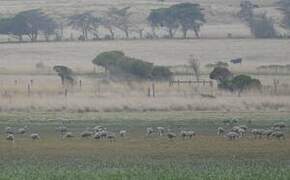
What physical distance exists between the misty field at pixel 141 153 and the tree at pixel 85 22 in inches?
3461

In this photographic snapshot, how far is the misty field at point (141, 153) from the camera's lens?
29828 mm

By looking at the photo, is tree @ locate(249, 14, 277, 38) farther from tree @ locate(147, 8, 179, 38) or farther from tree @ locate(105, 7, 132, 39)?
tree @ locate(105, 7, 132, 39)

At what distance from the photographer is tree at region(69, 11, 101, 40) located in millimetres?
143488

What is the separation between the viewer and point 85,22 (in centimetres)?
14512

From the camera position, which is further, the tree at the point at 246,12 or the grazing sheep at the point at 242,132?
the tree at the point at 246,12

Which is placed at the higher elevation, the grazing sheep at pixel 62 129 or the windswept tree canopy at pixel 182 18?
the windswept tree canopy at pixel 182 18

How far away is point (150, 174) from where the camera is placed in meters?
29.4

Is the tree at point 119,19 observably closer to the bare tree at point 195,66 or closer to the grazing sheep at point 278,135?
the bare tree at point 195,66

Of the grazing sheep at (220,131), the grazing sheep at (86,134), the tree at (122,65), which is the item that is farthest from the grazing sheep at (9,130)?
the tree at (122,65)

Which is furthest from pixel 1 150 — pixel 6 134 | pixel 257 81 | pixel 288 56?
pixel 288 56

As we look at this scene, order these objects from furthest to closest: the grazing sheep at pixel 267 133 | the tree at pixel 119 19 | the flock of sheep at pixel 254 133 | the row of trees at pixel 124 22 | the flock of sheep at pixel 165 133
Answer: the tree at pixel 119 19 < the row of trees at pixel 124 22 < the grazing sheep at pixel 267 133 < the flock of sheep at pixel 165 133 < the flock of sheep at pixel 254 133

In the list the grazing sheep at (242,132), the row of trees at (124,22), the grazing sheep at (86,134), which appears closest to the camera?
the grazing sheep at (86,134)

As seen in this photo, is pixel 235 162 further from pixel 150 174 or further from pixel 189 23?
pixel 189 23

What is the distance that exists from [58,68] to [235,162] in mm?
57575
